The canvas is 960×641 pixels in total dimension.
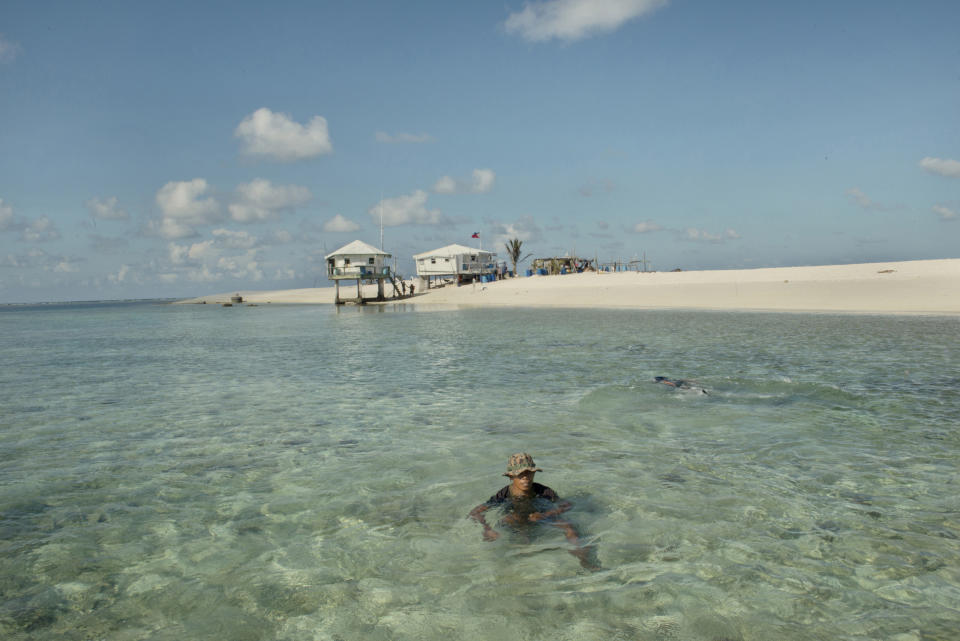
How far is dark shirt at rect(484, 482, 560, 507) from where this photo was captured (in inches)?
276

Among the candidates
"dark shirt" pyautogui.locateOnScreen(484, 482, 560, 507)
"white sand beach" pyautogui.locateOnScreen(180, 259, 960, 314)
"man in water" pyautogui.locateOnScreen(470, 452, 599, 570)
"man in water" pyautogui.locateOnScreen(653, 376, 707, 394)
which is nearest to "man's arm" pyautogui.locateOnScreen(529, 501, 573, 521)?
"man in water" pyautogui.locateOnScreen(470, 452, 599, 570)

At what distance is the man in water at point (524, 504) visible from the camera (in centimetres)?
656

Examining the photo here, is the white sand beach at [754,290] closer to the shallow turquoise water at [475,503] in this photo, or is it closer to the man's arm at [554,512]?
the shallow turquoise water at [475,503]

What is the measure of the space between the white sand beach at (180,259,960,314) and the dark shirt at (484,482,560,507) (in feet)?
142

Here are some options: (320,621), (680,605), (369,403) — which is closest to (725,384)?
(369,403)

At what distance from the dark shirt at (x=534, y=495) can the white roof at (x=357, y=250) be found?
66124 millimetres

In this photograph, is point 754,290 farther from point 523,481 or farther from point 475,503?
point 523,481

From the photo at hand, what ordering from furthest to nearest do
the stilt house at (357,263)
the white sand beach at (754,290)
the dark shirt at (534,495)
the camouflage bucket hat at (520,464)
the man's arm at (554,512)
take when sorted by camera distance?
1. the stilt house at (357,263)
2. the white sand beach at (754,290)
3. the dark shirt at (534,495)
4. the man's arm at (554,512)
5. the camouflage bucket hat at (520,464)

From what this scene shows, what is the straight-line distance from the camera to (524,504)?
6.84 m

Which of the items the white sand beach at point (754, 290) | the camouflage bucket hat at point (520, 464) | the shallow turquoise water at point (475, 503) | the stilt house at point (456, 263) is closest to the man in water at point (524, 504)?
the camouflage bucket hat at point (520, 464)

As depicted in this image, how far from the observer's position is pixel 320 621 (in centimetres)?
499

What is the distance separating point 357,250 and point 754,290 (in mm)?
45015

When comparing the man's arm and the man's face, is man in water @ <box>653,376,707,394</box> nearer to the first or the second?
the man's arm

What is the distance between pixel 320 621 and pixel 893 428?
34.5 feet
